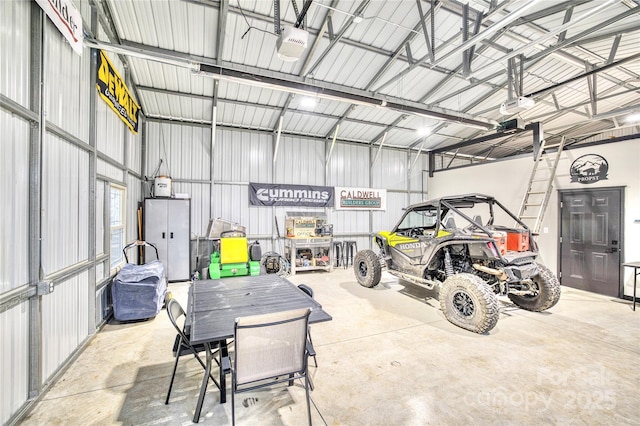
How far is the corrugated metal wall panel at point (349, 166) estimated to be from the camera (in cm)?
867

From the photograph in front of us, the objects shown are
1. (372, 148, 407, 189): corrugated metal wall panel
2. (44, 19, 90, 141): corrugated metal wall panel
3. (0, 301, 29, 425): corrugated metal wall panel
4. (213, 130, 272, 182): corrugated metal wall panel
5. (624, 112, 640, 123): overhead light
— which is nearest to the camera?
(0, 301, 29, 425): corrugated metal wall panel

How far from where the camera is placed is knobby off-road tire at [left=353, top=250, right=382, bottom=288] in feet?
19.0

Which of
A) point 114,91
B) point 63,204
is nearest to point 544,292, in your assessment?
point 63,204

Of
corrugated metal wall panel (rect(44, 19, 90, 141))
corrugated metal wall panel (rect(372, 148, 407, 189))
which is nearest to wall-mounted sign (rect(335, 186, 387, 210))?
corrugated metal wall panel (rect(372, 148, 407, 189))

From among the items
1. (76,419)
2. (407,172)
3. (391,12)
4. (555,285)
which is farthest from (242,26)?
(407,172)

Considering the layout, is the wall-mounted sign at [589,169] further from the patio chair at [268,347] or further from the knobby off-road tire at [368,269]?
the patio chair at [268,347]

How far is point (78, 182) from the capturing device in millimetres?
3031

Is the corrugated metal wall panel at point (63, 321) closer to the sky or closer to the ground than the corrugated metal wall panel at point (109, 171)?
closer to the ground

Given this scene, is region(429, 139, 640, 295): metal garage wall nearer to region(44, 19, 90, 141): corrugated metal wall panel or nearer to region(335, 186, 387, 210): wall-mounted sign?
region(335, 186, 387, 210): wall-mounted sign

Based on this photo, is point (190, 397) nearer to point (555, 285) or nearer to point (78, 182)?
point (78, 182)

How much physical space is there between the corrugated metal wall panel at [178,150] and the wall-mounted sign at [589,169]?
871 centimetres

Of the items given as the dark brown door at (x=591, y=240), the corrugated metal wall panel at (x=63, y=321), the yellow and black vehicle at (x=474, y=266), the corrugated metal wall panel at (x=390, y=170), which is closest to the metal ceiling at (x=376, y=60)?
the corrugated metal wall panel at (x=390, y=170)

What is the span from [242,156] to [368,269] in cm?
465

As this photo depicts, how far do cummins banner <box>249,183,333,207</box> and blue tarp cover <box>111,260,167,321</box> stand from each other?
3.89 metres
